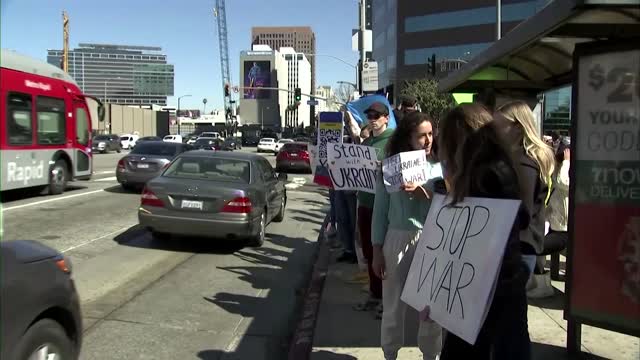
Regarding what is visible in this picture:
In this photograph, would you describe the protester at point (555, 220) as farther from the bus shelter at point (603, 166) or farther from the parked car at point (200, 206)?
the parked car at point (200, 206)

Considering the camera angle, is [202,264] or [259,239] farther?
[259,239]

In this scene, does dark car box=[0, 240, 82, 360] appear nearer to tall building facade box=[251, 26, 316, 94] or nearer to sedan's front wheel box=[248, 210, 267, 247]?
sedan's front wheel box=[248, 210, 267, 247]

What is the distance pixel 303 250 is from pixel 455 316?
6.94 m

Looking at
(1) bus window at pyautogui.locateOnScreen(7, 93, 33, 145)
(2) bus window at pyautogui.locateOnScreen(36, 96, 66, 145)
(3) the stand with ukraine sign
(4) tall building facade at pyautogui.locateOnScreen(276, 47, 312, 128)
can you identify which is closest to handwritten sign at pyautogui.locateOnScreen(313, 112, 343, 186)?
(3) the stand with ukraine sign

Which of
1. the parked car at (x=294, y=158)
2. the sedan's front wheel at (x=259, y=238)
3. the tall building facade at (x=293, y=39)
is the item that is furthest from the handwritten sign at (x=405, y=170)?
the tall building facade at (x=293, y=39)

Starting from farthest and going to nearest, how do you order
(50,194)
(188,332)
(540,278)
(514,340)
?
(50,194) → (540,278) → (188,332) → (514,340)

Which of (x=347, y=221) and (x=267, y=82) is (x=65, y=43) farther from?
(x=267, y=82)

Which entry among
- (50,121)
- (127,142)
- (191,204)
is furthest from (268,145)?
(191,204)

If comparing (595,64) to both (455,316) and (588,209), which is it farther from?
(455,316)

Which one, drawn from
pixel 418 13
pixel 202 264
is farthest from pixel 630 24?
pixel 418 13

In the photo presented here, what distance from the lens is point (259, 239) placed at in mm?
9812

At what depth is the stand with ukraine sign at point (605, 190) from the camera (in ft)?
12.3

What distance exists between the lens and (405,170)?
3959 millimetres

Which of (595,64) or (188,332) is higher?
(595,64)
